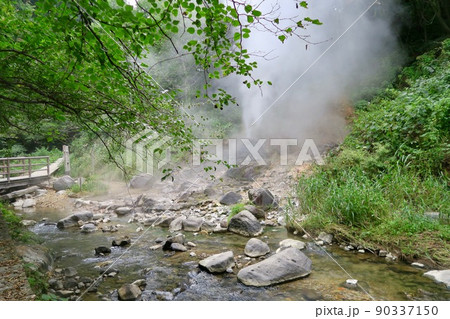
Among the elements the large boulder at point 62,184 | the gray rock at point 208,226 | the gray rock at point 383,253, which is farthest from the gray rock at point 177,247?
the large boulder at point 62,184

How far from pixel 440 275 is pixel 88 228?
679 cm

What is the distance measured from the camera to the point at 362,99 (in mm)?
11125

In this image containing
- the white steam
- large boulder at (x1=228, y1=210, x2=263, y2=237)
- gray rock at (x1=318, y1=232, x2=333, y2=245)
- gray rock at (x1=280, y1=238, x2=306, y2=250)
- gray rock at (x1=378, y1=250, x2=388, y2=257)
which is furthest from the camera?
the white steam

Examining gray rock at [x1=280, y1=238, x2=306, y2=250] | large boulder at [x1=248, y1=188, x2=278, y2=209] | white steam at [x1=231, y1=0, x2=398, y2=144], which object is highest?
white steam at [x1=231, y1=0, x2=398, y2=144]

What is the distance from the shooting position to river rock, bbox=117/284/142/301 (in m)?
3.13

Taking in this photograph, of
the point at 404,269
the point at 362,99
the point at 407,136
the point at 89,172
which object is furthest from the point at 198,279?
the point at 89,172

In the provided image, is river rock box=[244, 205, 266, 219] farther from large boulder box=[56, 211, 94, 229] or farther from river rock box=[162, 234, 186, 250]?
large boulder box=[56, 211, 94, 229]

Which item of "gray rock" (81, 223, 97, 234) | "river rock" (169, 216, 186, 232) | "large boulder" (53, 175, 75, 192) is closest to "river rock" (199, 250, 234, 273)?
"river rock" (169, 216, 186, 232)

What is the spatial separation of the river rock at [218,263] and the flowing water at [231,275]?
3.8 inches

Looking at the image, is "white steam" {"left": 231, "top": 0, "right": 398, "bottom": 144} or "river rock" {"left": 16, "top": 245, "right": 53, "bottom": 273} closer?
"river rock" {"left": 16, "top": 245, "right": 53, "bottom": 273}

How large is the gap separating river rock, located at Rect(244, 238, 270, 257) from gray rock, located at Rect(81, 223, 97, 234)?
405cm

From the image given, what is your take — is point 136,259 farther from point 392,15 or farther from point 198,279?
point 392,15

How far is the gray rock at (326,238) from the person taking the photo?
463cm

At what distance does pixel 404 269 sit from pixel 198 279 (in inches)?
111
